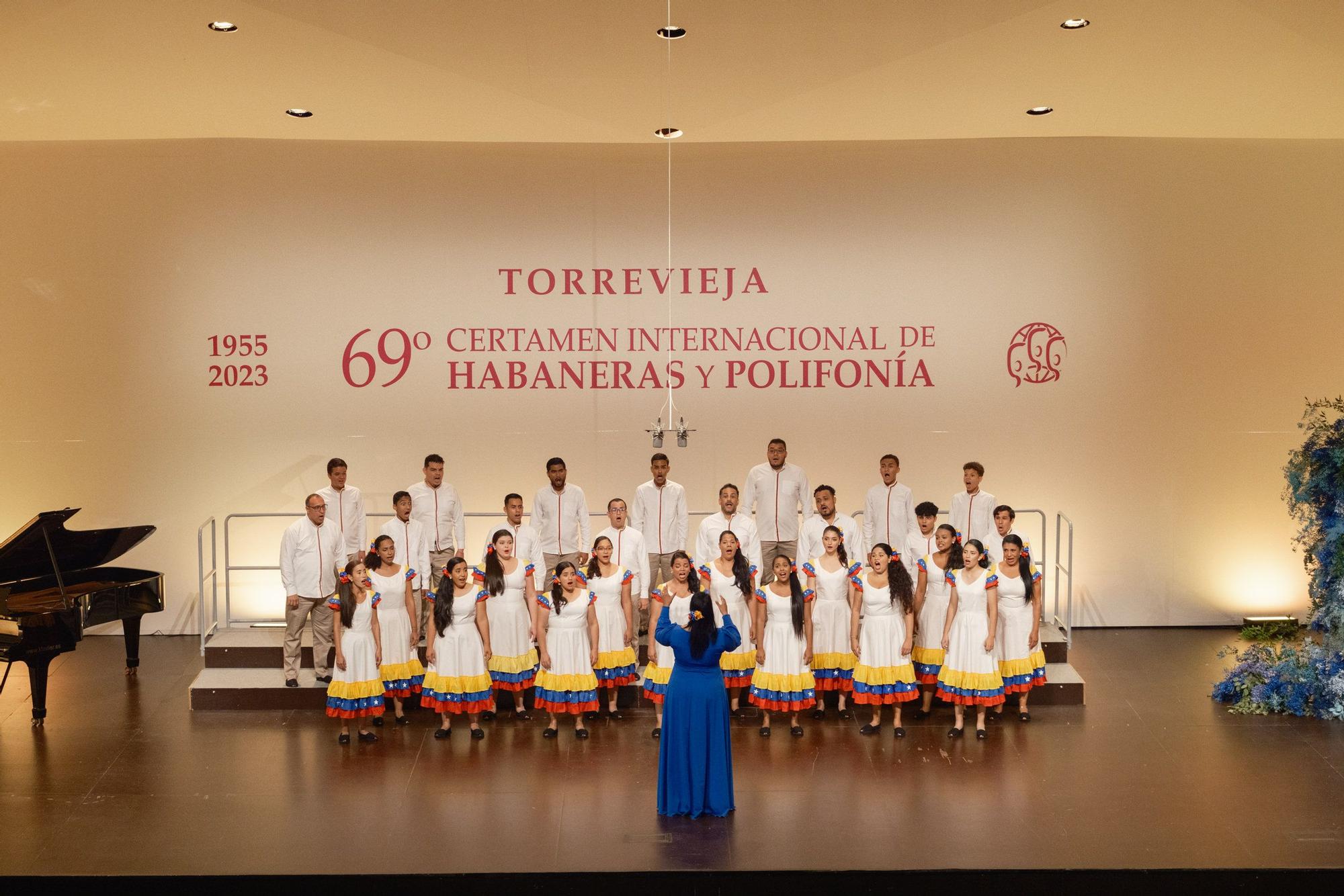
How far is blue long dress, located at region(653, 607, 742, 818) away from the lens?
692 cm

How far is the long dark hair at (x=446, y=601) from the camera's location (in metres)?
8.23

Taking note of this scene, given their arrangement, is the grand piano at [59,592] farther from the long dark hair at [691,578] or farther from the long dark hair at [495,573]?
the long dark hair at [691,578]

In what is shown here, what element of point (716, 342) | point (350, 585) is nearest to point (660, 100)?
point (716, 342)

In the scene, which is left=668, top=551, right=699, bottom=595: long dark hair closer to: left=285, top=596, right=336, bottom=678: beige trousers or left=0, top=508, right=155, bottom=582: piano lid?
left=285, top=596, right=336, bottom=678: beige trousers

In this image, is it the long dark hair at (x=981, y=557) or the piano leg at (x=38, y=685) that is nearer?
the long dark hair at (x=981, y=557)

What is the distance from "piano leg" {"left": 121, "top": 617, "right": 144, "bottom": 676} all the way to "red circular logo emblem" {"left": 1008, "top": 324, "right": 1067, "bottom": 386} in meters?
7.47

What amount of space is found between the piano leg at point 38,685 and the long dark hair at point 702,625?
14.9 ft

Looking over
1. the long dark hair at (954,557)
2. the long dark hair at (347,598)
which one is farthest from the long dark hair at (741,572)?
the long dark hair at (347,598)

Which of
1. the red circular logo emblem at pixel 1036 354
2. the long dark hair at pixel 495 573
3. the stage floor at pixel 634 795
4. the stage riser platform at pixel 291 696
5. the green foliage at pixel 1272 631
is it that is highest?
the red circular logo emblem at pixel 1036 354

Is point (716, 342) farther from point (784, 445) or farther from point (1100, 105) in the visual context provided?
point (1100, 105)

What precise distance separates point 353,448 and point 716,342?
3287 mm

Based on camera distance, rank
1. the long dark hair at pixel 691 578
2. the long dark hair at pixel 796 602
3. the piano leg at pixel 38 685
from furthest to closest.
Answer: the piano leg at pixel 38 685 < the long dark hair at pixel 796 602 < the long dark hair at pixel 691 578

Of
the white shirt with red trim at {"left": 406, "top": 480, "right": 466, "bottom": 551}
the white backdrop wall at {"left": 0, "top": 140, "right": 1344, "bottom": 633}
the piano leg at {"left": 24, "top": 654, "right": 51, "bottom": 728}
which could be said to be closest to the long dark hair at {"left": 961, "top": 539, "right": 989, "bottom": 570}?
the white backdrop wall at {"left": 0, "top": 140, "right": 1344, "bottom": 633}

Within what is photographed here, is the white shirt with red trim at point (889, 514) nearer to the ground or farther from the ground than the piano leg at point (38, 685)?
farther from the ground
